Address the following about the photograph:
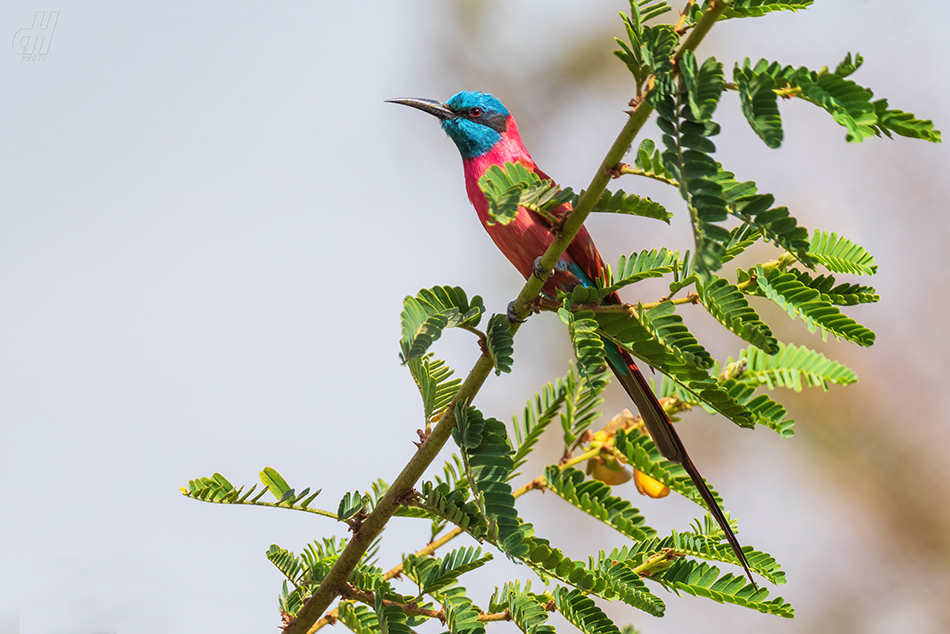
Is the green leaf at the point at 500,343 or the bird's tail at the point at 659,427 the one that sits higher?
the bird's tail at the point at 659,427

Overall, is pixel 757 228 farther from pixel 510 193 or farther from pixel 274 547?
pixel 274 547

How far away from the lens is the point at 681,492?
0.71 metres

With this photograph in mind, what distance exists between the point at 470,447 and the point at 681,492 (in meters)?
0.28

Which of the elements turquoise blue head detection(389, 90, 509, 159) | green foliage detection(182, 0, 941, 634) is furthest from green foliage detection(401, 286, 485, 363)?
turquoise blue head detection(389, 90, 509, 159)

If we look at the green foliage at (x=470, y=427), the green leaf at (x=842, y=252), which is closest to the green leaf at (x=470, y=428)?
the green foliage at (x=470, y=427)

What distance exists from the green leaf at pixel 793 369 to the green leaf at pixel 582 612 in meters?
0.33

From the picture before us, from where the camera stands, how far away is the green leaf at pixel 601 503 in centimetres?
68

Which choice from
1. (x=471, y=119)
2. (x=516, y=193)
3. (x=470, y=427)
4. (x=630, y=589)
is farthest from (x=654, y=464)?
(x=471, y=119)

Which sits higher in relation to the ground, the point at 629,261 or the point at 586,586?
the point at 629,261

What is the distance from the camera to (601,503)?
687 mm

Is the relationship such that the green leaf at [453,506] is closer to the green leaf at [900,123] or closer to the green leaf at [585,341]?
the green leaf at [585,341]

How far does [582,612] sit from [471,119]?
33.5 inches

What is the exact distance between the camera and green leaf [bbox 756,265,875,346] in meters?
0.53

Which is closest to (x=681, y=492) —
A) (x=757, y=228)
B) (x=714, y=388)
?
(x=714, y=388)
